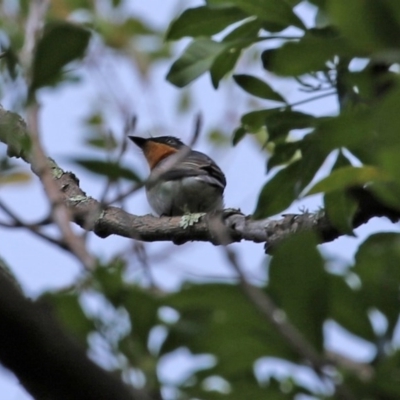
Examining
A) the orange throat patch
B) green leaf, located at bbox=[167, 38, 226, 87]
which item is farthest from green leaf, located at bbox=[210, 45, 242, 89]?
the orange throat patch

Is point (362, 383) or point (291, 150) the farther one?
point (291, 150)

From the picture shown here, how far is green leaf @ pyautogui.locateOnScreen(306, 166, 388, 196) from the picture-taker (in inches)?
46.5

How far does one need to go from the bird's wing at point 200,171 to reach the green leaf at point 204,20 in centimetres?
280

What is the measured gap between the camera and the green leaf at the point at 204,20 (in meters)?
2.50

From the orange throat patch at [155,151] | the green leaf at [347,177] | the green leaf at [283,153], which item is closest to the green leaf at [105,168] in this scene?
the green leaf at [347,177]

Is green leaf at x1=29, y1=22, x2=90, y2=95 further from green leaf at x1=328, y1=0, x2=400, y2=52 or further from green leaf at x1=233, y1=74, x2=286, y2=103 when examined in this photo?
green leaf at x1=233, y1=74, x2=286, y2=103

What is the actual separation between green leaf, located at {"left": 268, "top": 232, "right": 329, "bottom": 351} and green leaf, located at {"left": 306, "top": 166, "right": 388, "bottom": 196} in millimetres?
152

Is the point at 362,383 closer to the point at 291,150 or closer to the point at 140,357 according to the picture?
the point at 140,357

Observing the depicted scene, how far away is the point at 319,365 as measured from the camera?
1009mm

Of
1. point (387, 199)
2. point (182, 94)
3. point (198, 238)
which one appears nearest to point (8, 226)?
point (387, 199)

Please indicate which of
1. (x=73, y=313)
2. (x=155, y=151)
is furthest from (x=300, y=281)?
(x=155, y=151)

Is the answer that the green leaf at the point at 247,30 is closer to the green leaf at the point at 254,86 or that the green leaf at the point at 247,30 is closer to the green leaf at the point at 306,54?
the green leaf at the point at 254,86

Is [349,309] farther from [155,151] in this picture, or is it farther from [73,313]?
[155,151]

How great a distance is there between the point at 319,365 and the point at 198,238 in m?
2.41
